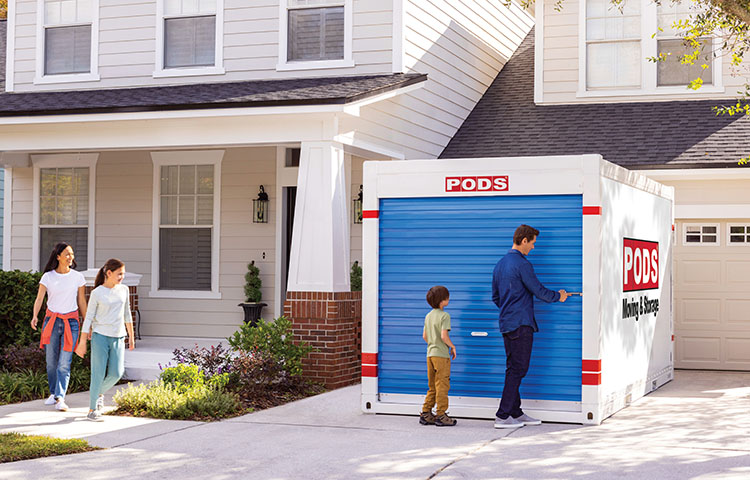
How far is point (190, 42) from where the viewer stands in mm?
15062

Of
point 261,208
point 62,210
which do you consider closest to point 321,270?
point 261,208

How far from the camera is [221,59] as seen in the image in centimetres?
1482

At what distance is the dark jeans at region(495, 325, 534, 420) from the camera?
9.49 m

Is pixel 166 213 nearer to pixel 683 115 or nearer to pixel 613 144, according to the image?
pixel 613 144

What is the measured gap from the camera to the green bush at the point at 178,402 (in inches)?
404

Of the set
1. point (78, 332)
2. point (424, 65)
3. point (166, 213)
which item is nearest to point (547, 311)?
point (78, 332)

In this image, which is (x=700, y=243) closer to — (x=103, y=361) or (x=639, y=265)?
(x=639, y=265)

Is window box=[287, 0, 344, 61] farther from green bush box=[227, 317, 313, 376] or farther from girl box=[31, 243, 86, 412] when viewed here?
girl box=[31, 243, 86, 412]

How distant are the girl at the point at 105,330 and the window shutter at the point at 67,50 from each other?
21.4 ft

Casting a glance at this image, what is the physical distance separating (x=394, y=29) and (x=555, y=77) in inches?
164

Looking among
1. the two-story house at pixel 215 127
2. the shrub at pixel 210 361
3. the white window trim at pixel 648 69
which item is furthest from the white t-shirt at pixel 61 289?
the white window trim at pixel 648 69

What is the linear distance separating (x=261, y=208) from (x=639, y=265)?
250 inches

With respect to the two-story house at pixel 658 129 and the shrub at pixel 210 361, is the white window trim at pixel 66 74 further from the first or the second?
the shrub at pixel 210 361

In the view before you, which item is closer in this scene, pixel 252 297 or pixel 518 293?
pixel 518 293
